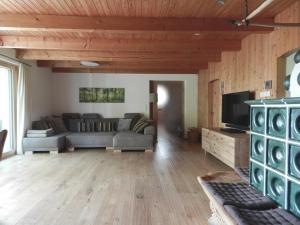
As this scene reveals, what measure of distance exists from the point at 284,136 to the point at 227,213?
64 cm

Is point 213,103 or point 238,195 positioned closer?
point 238,195

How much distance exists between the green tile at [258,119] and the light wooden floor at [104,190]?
1.16 meters

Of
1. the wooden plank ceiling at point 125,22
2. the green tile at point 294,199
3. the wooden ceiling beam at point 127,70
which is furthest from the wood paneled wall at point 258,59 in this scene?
the green tile at point 294,199

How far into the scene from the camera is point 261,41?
398cm

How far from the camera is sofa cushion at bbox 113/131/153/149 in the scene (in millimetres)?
5949

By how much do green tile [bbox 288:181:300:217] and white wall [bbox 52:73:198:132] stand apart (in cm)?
643

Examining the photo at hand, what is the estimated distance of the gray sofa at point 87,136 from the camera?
5.71 meters

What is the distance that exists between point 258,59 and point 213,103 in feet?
9.10

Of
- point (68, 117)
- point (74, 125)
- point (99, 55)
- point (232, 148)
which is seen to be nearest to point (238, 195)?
point (232, 148)

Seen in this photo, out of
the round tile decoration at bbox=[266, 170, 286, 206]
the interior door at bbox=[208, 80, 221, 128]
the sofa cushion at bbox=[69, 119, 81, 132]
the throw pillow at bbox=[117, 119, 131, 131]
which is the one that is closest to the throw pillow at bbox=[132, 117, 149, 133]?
the throw pillow at bbox=[117, 119, 131, 131]

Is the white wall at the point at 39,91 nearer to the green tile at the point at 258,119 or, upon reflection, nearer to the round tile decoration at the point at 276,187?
the green tile at the point at 258,119

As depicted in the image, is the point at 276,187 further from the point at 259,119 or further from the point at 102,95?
the point at 102,95

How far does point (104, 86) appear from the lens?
25.5ft

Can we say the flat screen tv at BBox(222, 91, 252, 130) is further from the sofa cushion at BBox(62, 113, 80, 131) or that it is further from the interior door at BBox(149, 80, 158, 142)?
the sofa cushion at BBox(62, 113, 80, 131)
